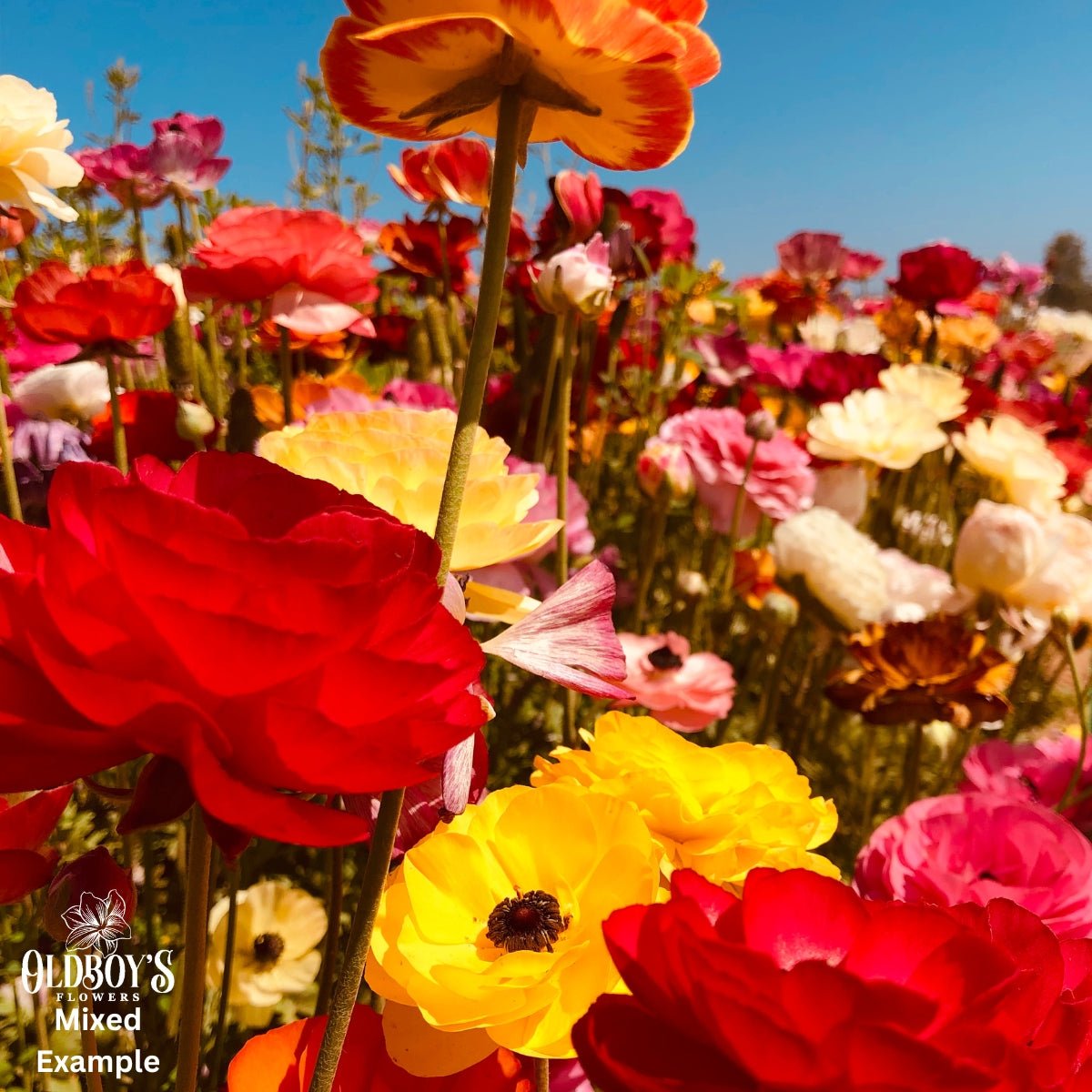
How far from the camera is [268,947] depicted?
0.62 m

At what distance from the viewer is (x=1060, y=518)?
2.88 feet

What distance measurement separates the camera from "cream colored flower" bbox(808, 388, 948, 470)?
1015 mm

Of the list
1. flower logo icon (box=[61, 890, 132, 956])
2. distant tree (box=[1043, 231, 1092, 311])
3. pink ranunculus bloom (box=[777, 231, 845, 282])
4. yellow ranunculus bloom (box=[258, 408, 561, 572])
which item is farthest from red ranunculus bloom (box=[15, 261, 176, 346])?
distant tree (box=[1043, 231, 1092, 311])

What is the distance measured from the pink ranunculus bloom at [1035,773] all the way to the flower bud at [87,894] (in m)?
0.50

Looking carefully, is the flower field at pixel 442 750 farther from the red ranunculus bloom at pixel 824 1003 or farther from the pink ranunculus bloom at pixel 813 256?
the pink ranunculus bloom at pixel 813 256

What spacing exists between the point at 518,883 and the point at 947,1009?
154 millimetres

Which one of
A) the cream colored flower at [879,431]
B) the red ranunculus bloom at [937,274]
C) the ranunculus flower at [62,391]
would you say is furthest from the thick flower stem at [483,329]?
the red ranunculus bloom at [937,274]

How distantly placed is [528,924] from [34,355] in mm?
Result: 854

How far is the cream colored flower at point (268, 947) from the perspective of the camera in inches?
23.8

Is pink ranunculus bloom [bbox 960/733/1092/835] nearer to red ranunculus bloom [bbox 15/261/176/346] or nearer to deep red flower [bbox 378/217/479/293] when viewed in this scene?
red ranunculus bloom [bbox 15/261/176/346]

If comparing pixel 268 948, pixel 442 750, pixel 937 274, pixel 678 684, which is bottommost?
pixel 268 948

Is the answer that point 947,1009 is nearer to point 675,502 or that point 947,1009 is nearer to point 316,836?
point 316,836

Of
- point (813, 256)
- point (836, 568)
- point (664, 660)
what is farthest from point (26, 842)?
point (813, 256)

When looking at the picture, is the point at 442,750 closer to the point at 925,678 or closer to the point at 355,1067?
the point at 355,1067
